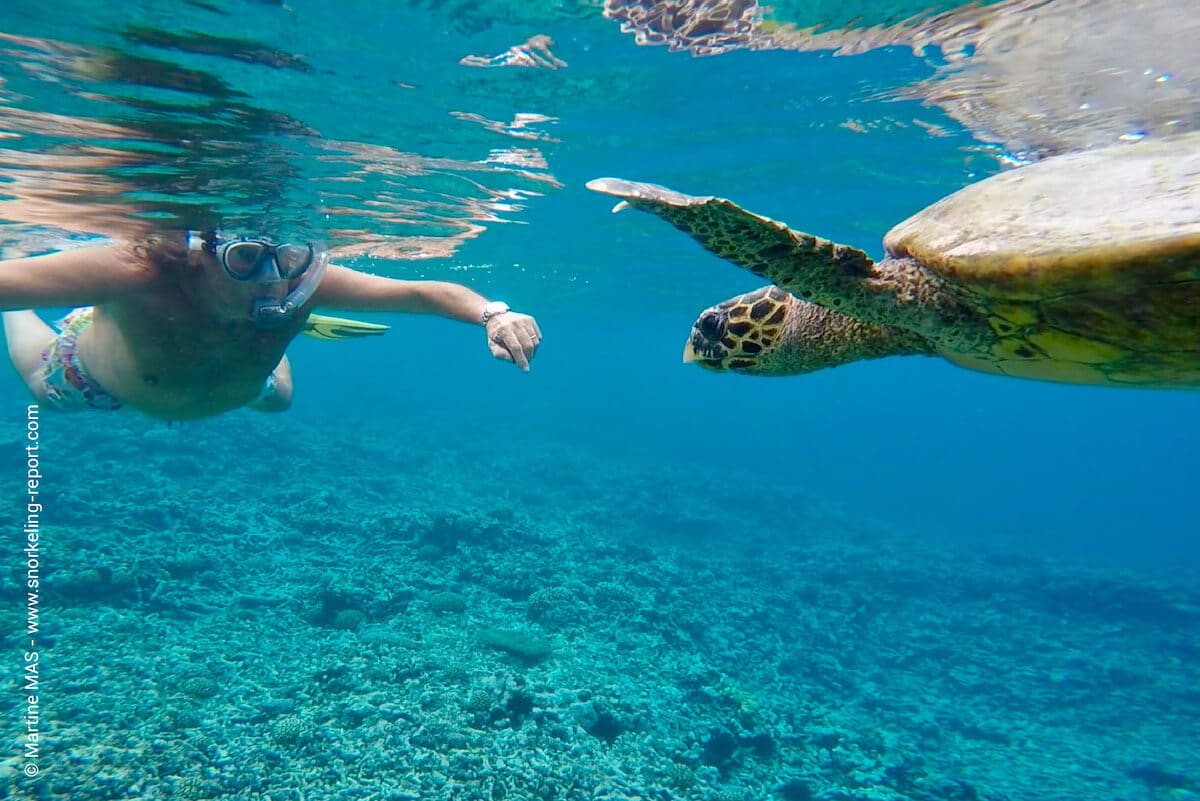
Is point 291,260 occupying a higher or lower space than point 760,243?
lower

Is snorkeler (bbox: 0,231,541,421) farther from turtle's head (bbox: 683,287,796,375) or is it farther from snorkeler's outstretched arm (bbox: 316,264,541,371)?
turtle's head (bbox: 683,287,796,375)

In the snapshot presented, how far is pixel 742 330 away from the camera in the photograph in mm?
3736

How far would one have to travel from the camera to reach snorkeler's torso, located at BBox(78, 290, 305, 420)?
5133 millimetres

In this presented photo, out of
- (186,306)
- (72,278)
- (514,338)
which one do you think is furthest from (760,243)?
(72,278)

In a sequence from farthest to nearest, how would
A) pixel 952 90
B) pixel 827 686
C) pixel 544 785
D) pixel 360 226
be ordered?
pixel 360 226
pixel 827 686
pixel 952 90
pixel 544 785

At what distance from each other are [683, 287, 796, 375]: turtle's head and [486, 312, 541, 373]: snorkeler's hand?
0.97m

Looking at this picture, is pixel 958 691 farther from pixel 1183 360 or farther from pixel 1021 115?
→ pixel 1183 360

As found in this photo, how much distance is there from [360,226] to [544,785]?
40.5 feet

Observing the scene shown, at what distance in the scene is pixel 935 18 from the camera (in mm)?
6688

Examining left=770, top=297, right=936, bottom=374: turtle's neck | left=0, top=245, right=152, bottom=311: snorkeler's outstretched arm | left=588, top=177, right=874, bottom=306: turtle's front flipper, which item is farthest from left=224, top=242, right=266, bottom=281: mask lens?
left=770, top=297, right=936, bottom=374: turtle's neck

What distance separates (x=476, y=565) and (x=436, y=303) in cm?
817

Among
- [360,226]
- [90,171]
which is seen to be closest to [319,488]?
[360,226]

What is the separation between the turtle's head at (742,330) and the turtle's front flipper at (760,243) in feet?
1.98

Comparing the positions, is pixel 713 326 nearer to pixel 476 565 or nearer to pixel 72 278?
pixel 72 278
